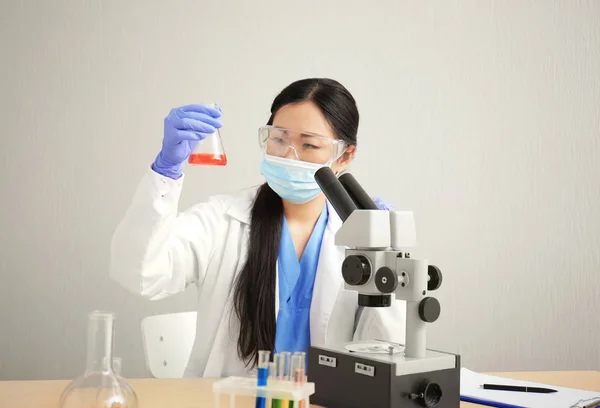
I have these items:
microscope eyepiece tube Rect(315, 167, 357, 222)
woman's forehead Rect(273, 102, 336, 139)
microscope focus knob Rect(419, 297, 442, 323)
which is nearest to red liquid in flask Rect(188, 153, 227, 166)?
woman's forehead Rect(273, 102, 336, 139)

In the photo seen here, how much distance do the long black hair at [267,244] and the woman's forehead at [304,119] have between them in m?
0.02

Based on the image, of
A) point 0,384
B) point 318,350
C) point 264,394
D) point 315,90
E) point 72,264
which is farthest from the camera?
point 72,264

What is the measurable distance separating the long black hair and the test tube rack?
847 mm

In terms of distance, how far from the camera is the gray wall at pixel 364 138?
2783 mm

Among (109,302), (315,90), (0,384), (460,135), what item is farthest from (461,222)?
(0,384)

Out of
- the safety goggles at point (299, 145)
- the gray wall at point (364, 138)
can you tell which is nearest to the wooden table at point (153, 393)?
the safety goggles at point (299, 145)

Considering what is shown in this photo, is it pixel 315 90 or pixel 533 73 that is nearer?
pixel 315 90

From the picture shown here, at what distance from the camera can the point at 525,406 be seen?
1.36 m

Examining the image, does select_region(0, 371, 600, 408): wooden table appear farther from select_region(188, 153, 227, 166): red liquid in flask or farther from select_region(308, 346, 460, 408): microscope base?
select_region(188, 153, 227, 166): red liquid in flask

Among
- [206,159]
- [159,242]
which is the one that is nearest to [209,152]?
[206,159]

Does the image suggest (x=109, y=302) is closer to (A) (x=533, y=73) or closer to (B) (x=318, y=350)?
(B) (x=318, y=350)

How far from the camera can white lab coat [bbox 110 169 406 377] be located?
170 cm

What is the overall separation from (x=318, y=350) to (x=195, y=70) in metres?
1.84

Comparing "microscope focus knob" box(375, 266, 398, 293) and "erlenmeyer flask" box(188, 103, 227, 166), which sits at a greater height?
"erlenmeyer flask" box(188, 103, 227, 166)
